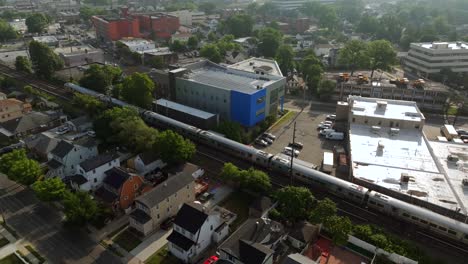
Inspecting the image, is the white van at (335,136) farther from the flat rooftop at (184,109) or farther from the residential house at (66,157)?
the residential house at (66,157)

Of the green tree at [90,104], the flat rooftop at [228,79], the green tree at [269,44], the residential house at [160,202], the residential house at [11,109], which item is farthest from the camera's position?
the green tree at [269,44]

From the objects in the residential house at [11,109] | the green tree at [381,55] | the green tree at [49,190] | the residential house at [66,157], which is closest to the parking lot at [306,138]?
the residential house at [66,157]

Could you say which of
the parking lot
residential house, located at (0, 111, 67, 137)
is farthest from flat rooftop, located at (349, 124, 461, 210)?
residential house, located at (0, 111, 67, 137)

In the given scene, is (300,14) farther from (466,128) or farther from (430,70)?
(466,128)

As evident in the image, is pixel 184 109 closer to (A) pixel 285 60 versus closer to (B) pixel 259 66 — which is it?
(B) pixel 259 66

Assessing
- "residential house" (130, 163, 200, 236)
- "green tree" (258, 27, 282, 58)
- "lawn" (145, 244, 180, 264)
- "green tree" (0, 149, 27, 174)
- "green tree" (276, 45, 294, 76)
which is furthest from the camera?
"green tree" (258, 27, 282, 58)

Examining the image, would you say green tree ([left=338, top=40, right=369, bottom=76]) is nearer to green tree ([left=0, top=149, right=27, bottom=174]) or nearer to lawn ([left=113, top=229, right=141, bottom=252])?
lawn ([left=113, top=229, right=141, bottom=252])
